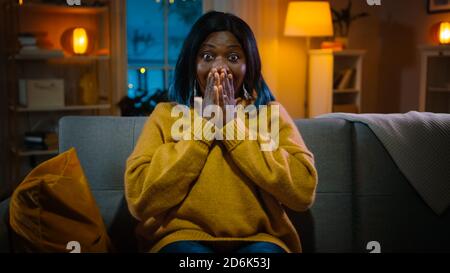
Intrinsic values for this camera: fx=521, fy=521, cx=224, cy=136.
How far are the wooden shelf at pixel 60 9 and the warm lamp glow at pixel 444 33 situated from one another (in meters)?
1.89

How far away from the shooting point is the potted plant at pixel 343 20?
319cm

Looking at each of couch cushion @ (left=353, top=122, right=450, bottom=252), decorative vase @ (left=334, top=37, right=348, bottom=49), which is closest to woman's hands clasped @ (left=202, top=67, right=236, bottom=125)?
couch cushion @ (left=353, top=122, right=450, bottom=252)

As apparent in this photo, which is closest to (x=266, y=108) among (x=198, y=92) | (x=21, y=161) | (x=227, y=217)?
(x=198, y=92)

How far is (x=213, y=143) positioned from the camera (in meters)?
1.05

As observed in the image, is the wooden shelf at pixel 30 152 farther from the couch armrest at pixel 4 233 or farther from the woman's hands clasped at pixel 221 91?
the woman's hands clasped at pixel 221 91

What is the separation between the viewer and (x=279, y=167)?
993 millimetres

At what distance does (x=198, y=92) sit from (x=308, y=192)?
325 millimetres

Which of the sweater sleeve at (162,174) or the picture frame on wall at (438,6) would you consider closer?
the sweater sleeve at (162,174)

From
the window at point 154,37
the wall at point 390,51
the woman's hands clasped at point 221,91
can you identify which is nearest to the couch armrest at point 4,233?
the woman's hands clasped at point 221,91

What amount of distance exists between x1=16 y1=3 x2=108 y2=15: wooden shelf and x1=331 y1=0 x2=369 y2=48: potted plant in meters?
1.40

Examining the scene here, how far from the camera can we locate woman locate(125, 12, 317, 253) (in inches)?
39.1

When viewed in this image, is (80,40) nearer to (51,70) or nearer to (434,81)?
(51,70)

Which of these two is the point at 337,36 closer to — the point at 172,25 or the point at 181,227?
the point at 172,25

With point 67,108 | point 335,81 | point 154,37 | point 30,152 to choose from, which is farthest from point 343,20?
point 30,152
